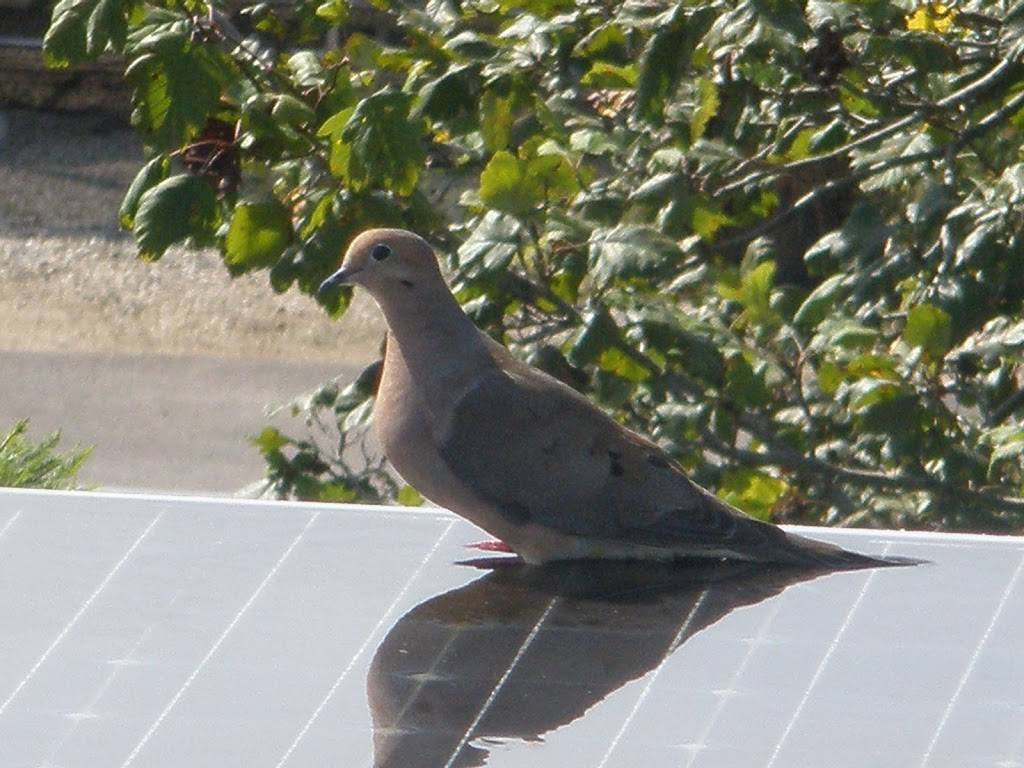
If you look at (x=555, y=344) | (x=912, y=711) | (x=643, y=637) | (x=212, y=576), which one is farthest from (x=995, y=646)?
(x=555, y=344)

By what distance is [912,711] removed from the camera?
2479 mm

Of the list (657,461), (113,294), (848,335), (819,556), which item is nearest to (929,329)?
(848,335)

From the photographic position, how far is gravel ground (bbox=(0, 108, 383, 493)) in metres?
10.6

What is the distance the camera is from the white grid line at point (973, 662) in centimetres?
237

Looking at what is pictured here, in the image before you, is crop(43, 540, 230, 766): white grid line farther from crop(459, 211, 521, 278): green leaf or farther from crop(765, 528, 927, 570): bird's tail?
crop(459, 211, 521, 278): green leaf

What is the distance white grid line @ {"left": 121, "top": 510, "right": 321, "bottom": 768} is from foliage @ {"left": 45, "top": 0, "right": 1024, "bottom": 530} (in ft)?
3.38

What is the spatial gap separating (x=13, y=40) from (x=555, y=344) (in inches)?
561

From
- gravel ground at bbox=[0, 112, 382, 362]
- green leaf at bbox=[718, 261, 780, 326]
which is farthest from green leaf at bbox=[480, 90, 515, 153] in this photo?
gravel ground at bbox=[0, 112, 382, 362]

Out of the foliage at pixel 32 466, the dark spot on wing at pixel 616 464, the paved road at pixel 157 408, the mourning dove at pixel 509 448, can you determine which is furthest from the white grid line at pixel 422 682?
the paved road at pixel 157 408

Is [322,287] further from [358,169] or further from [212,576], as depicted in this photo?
[212,576]

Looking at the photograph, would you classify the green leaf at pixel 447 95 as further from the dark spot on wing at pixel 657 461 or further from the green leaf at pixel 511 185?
the dark spot on wing at pixel 657 461

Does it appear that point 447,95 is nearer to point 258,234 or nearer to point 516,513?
point 258,234

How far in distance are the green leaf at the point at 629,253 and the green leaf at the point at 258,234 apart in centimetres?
72

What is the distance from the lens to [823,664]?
2.66 m
